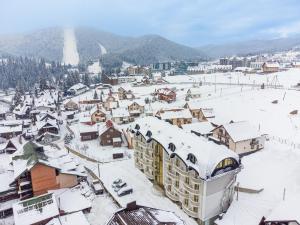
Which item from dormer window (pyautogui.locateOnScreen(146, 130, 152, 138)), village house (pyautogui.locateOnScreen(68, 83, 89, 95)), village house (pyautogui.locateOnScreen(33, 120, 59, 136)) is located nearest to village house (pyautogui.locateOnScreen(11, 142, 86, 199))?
dormer window (pyautogui.locateOnScreen(146, 130, 152, 138))

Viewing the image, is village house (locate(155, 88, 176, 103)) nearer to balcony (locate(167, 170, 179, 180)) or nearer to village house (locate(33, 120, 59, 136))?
village house (locate(33, 120, 59, 136))

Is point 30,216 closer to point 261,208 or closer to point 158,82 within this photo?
point 261,208

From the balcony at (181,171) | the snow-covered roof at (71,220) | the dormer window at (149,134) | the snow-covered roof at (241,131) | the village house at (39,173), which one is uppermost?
the dormer window at (149,134)

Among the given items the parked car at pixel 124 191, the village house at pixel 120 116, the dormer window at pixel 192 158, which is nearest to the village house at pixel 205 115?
the village house at pixel 120 116

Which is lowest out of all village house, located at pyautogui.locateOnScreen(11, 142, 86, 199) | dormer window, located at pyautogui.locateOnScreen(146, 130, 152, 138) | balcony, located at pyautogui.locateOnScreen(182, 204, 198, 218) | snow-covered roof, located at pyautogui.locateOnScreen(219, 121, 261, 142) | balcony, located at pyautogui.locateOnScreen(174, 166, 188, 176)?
balcony, located at pyautogui.locateOnScreen(182, 204, 198, 218)

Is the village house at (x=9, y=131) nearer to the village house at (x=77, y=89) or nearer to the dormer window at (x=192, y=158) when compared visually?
the dormer window at (x=192, y=158)

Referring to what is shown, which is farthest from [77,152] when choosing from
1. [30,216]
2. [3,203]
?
[30,216]
